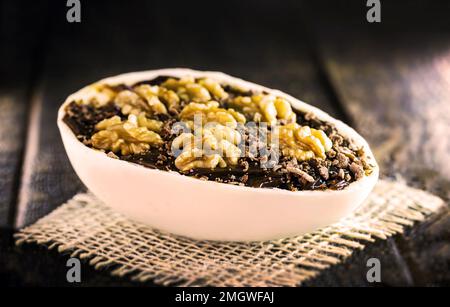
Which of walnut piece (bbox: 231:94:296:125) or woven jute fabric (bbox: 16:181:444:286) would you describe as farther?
walnut piece (bbox: 231:94:296:125)

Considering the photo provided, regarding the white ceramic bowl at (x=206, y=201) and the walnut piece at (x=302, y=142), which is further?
the walnut piece at (x=302, y=142)

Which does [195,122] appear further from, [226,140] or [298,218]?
[298,218]

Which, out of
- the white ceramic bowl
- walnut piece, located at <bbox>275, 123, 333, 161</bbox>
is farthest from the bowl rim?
walnut piece, located at <bbox>275, 123, 333, 161</bbox>

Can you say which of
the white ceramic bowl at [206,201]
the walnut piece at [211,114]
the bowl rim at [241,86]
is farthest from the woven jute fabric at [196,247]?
the walnut piece at [211,114]

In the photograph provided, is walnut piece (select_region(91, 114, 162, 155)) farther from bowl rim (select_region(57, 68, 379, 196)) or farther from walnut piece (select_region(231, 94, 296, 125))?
walnut piece (select_region(231, 94, 296, 125))

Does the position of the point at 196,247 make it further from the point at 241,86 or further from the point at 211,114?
the point at 241,86

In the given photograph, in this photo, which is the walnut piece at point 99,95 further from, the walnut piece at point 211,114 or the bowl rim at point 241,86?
the walnut piece at point 211,114
